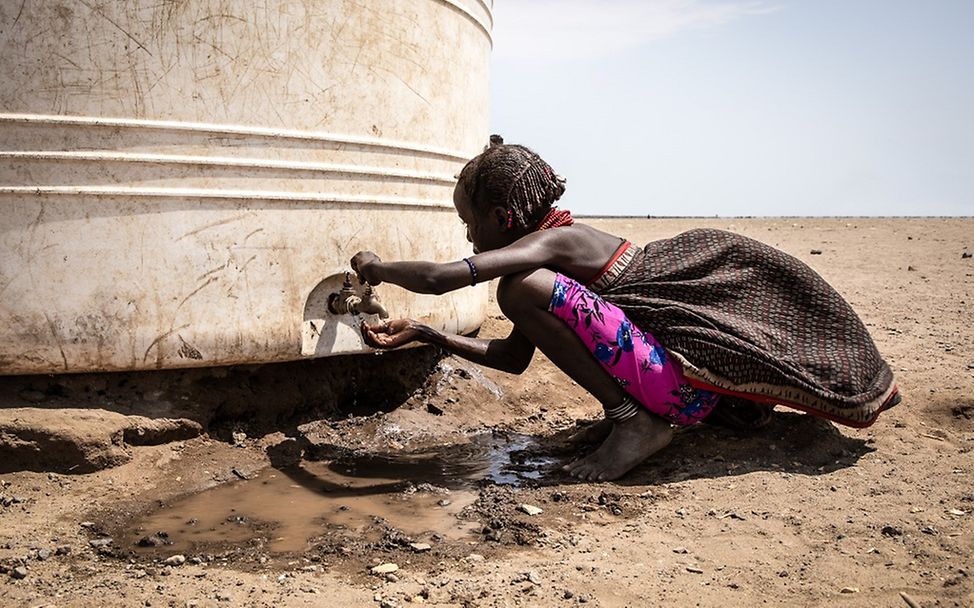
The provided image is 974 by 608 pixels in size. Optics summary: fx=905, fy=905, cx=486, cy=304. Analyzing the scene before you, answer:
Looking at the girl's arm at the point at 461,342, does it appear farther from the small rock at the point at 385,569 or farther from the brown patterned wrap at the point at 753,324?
the small rock at the point at 385,569

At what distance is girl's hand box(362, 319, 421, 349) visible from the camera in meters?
3.11

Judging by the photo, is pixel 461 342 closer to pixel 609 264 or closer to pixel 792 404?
pixel 609 264

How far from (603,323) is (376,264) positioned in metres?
0.80

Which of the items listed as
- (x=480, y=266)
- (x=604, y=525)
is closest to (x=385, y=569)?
(x=604, y=525)

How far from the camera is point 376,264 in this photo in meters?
3.13

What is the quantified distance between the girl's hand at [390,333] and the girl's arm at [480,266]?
0.55ft

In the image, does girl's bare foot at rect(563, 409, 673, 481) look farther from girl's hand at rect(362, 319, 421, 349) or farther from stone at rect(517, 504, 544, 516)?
girl's hand at rect(362, 319, 421, 349)

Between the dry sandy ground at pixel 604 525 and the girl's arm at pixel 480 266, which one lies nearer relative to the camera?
the dry sandy ground at pixel 604 525

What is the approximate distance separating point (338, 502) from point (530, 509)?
2.02 feet

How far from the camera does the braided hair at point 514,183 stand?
306 centimetres

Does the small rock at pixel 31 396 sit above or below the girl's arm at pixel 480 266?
below

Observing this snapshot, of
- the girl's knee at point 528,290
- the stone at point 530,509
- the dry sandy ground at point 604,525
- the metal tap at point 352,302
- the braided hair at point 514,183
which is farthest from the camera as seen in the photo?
the metal tap at point 352,302

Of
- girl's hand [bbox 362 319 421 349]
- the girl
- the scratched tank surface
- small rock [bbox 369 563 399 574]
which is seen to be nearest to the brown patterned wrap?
the girl

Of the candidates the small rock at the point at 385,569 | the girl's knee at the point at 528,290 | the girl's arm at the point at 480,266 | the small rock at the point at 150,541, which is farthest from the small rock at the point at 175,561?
the girl's knee at the point at 528,290
